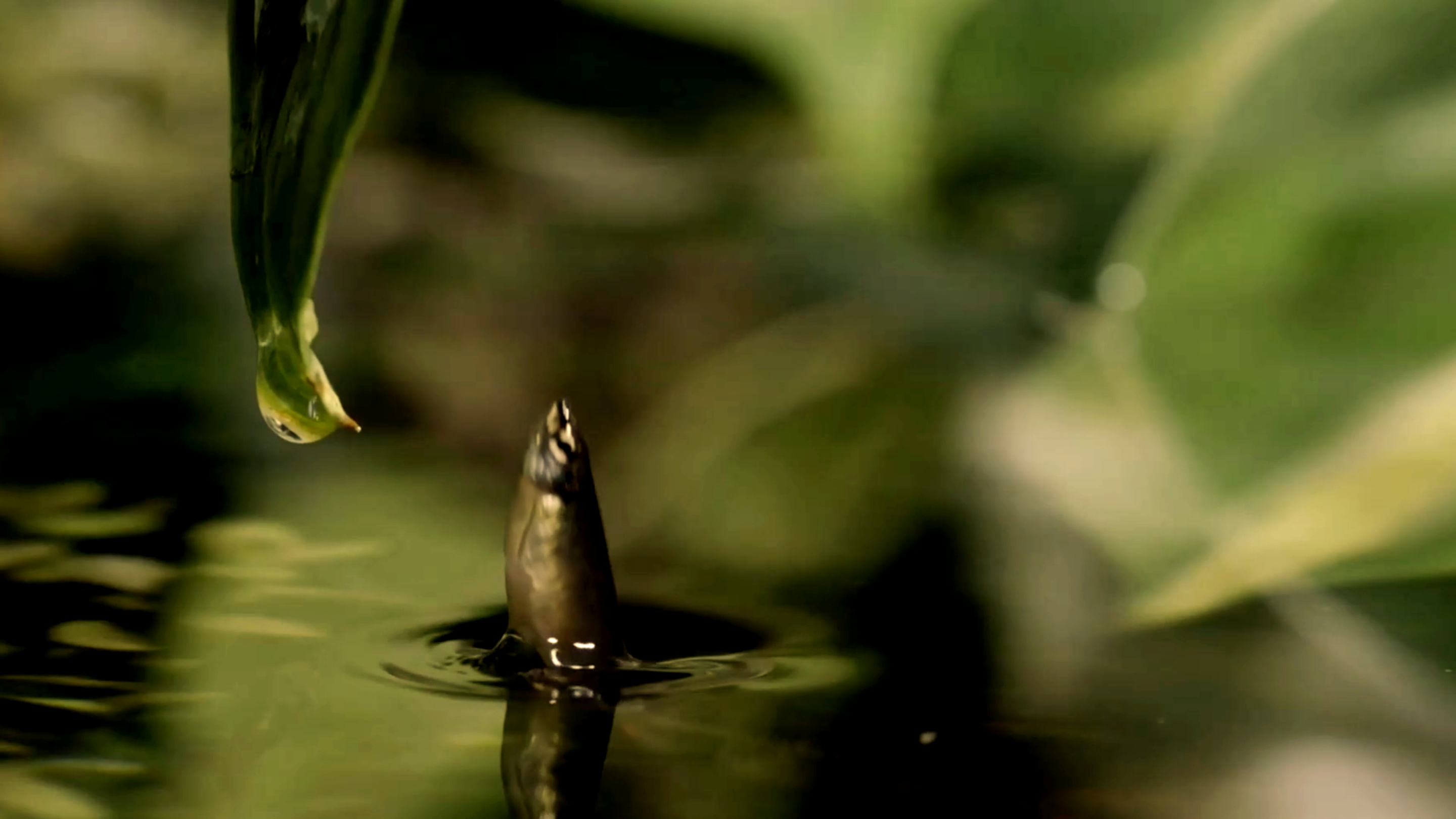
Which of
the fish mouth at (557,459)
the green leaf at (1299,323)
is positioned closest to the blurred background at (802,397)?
the green leaf at (1299,323)

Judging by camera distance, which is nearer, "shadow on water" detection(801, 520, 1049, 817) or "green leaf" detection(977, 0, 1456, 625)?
"shadow on water" detection(801, 520, 1049, 817)

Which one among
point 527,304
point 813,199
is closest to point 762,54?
point 813,199

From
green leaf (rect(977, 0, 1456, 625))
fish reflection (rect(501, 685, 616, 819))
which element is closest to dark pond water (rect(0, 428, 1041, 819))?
fish reflection (rect(501, 685, 616, 819))

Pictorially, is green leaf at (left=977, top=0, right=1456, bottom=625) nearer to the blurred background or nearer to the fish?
the blurred background

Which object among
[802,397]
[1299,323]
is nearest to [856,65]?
[802,397]

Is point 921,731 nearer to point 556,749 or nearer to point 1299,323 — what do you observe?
point 556,749

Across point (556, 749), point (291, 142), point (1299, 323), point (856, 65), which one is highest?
point (856, 65)
